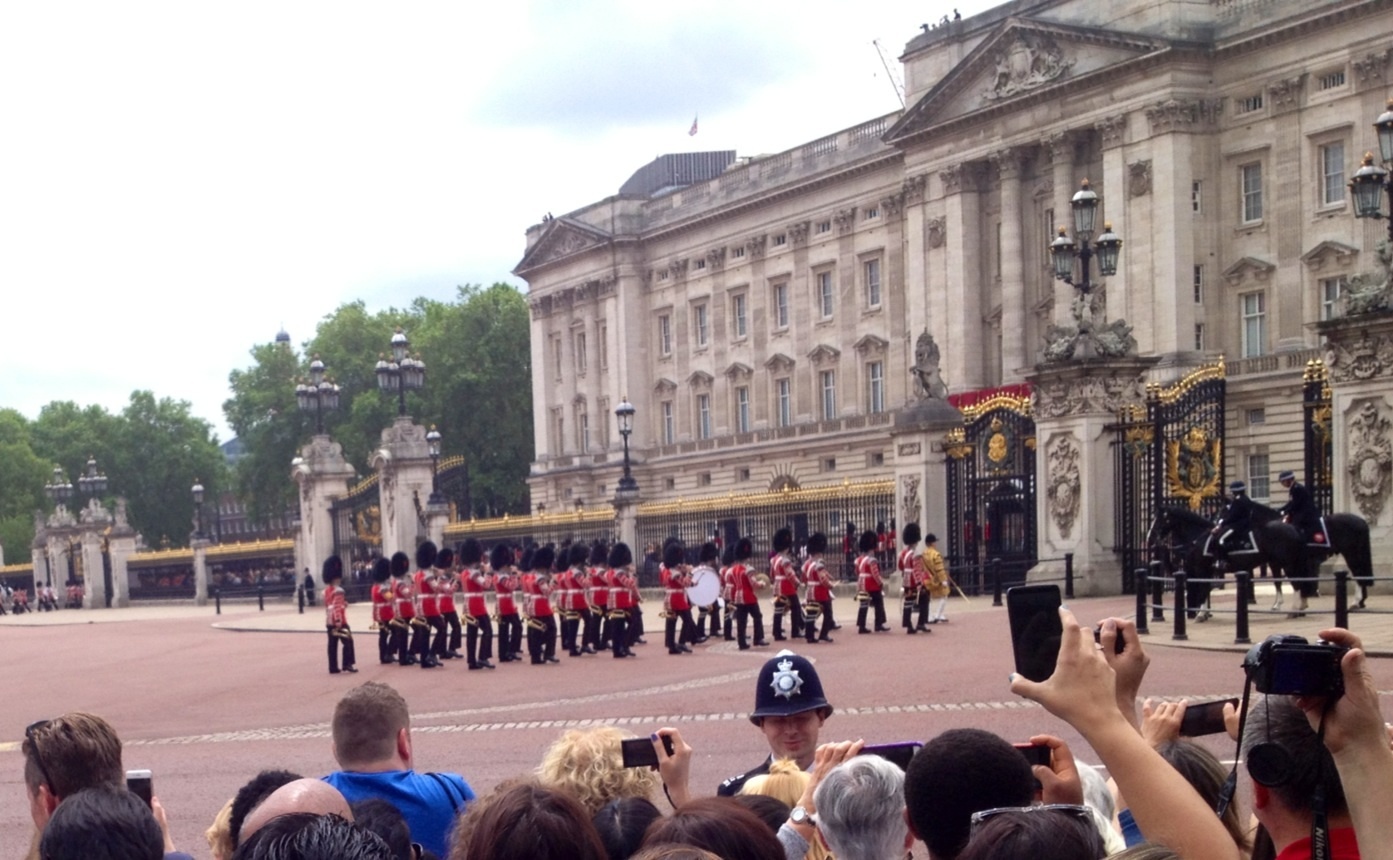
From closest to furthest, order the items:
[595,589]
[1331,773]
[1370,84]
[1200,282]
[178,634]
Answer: [1331,773] → [595,589] → [178,634] → [1370,84] → [1200,282]

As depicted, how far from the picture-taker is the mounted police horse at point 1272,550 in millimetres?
16625

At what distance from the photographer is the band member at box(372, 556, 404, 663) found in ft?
67.5

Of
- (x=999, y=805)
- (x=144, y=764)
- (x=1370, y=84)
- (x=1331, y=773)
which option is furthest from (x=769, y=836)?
(x=1370, y=84)

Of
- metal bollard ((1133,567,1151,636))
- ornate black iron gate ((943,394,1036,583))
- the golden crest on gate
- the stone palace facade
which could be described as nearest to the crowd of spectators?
metal bollard ((1133,567,1151,636))

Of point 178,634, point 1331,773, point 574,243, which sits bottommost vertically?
point 178,634

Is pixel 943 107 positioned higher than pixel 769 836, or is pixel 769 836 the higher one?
pixel 943 107

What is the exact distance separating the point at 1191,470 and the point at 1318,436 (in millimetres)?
2513

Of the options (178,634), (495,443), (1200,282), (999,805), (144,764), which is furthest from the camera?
(495,443)

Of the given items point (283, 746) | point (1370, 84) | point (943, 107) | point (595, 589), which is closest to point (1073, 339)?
point (595, 589)

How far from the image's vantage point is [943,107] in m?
53.9

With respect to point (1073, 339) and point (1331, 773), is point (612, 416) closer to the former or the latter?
point (1073, 339)

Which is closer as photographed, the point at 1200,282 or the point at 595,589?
the point at 595,589

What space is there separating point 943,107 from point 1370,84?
1508cm

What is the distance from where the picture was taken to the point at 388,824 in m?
3.97
